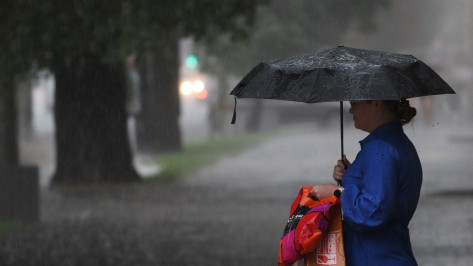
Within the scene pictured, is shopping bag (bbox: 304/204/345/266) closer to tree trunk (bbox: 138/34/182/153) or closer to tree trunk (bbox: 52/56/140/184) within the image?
tree trunk (bbox: 52/56/140/184)

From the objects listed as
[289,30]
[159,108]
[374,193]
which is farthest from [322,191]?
[289,30]

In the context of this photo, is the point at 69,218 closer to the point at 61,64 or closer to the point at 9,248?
the point at 9,248

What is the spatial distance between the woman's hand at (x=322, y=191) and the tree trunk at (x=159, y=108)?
22.5 meters

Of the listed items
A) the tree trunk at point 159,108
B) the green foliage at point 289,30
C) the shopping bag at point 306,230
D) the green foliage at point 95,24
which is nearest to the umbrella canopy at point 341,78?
the shopping bag at point 306,230

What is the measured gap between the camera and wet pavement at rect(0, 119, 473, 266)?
31.8 feet

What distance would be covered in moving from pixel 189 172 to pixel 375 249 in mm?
17061

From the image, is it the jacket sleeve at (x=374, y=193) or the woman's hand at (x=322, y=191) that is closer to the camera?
the jacket sleeve at (x=374, y=193)

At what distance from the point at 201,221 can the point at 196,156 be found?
1387 cm

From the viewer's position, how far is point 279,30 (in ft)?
114

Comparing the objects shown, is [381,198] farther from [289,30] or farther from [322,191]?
[289,30]

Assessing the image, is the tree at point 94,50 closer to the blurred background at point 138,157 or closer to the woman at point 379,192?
the blurred background at point 138,157

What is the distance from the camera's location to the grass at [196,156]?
20956 mm

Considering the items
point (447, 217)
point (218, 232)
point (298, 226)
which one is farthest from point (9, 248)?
point (298, 226)

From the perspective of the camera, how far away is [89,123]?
17.3 m
